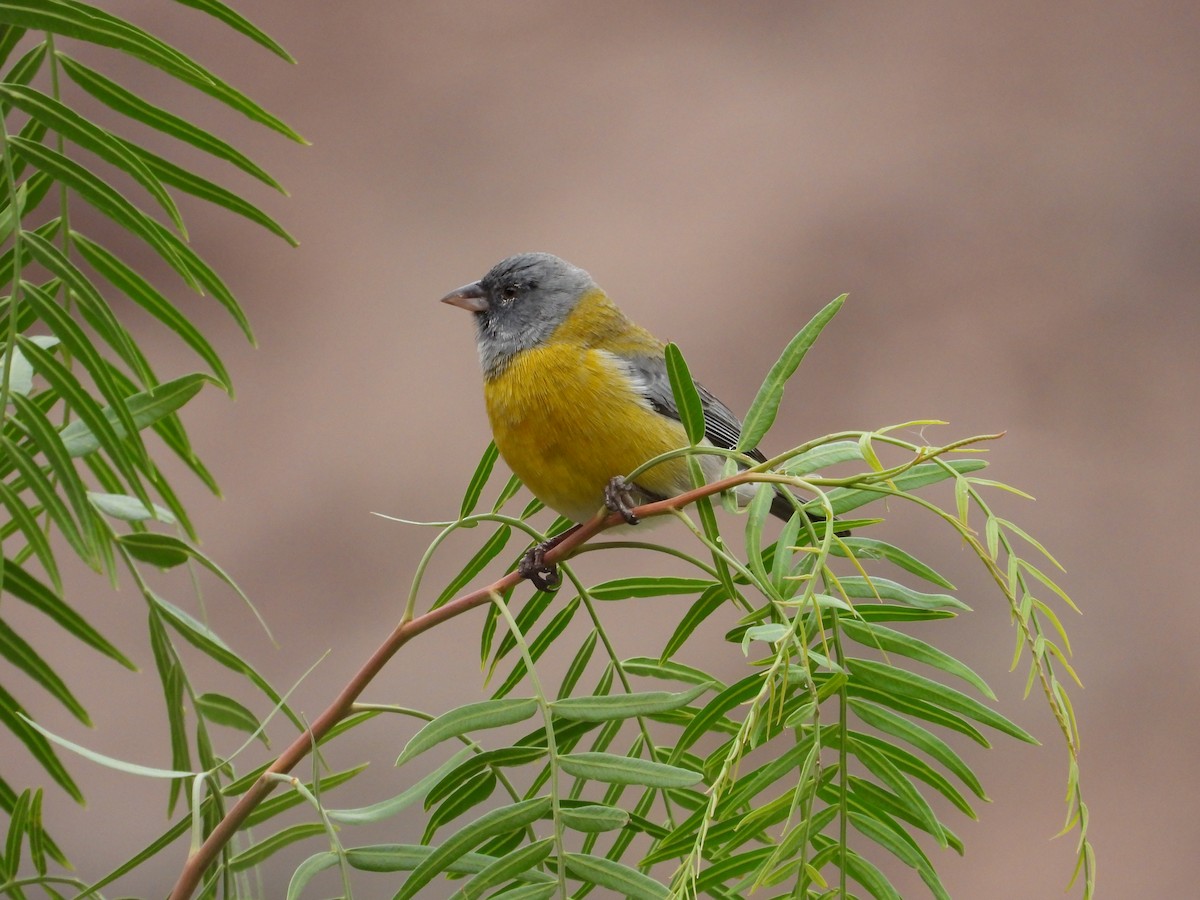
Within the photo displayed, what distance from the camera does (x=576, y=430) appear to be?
1319 millimetres

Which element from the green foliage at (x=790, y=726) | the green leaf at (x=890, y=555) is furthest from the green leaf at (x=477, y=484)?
the green leaf at (x=890, y=555)

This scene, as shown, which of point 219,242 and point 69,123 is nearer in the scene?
point 69,123

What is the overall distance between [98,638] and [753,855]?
582 mm

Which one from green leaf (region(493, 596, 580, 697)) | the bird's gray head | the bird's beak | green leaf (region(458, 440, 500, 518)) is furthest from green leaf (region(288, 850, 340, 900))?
the bird's beak

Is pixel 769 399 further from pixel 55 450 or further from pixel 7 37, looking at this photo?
pixel 7 37

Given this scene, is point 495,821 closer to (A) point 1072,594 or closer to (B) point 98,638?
(B) point 98,638

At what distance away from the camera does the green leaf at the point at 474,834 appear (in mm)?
729

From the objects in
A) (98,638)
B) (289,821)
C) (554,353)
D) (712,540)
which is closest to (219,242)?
(289,821)

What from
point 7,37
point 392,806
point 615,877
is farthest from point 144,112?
point 615,877

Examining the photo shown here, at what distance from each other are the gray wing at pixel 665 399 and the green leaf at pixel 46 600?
2.04 feet

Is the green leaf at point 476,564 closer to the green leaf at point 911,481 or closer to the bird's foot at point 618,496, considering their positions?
the bird's foot at point 618,496

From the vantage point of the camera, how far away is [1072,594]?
3.83 m

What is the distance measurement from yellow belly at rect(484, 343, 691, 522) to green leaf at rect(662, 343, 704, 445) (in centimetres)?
52

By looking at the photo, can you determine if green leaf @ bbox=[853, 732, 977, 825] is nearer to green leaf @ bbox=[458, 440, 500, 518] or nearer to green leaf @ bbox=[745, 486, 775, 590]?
green leaf @ bbox=[745, 486, 775, 590]
